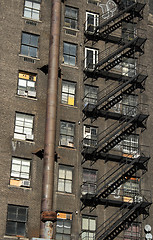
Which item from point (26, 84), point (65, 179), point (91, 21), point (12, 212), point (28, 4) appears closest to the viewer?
point (12, 212)

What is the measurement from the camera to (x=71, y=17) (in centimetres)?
4234

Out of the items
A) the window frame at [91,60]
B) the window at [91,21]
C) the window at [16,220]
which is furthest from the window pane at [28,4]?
the window at [16,220]

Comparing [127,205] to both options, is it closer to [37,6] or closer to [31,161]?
[31,161]

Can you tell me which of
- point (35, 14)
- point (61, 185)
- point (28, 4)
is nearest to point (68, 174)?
point (61, 185)

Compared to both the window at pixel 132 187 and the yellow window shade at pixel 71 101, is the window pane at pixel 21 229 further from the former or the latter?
the yellow window shade at pixel 71 101

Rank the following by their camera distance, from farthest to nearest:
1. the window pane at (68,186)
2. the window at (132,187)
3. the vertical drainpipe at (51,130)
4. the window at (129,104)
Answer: the window at (129,104), the window at (132,187), the window pane at (68,186), the vertical drainpipe at (51,130)

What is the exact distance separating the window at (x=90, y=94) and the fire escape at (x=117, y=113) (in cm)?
19

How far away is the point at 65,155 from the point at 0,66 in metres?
9.06

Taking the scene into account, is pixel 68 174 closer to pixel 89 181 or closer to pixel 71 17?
pixel 89 181

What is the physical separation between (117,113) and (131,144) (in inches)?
115

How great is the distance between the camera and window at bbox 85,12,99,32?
138ft

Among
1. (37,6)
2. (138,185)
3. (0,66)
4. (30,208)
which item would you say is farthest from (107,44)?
(30,208)

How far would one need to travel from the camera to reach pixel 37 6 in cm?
4166

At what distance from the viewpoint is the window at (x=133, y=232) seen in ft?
117
